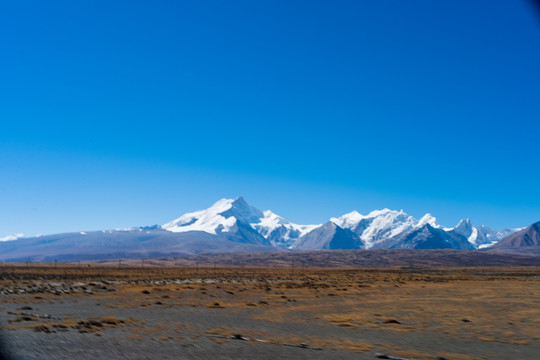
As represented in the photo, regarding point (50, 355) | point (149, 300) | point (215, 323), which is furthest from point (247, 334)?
point (149, 300)

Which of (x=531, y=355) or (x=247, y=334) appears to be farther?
(x=247, y=334)

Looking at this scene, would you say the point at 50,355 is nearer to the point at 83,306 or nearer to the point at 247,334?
the point at 247,334

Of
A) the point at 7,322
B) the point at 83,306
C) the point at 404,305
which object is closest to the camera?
the point at 7,322

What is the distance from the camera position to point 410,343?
18.7m

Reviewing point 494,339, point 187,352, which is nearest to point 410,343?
point 494,339

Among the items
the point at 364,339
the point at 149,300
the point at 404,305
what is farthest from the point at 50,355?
the point at 404,305

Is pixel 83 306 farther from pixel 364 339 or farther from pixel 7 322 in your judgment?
pixel 364 339

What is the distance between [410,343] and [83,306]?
21.9 metres

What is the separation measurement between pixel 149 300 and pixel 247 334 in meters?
18.3

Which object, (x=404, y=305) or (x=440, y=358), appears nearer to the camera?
(x=440, y=358)

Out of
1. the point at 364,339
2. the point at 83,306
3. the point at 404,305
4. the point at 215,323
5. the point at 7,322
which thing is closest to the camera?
the point at 364,339

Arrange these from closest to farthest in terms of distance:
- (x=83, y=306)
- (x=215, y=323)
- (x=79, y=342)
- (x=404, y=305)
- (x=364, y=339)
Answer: (x=79, y=342) < (x=364, y=339) < (x=215, y=323) < (x=83, y=306) < (x=404, y=305)

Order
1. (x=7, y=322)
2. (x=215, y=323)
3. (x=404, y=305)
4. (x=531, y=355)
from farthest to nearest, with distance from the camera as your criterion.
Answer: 1. (x=404, y=305)
2. (x=215, y=323)
3. (x=7, y=322)
4. (x=531, y=355)

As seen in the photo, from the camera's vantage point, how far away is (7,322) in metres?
22.6
